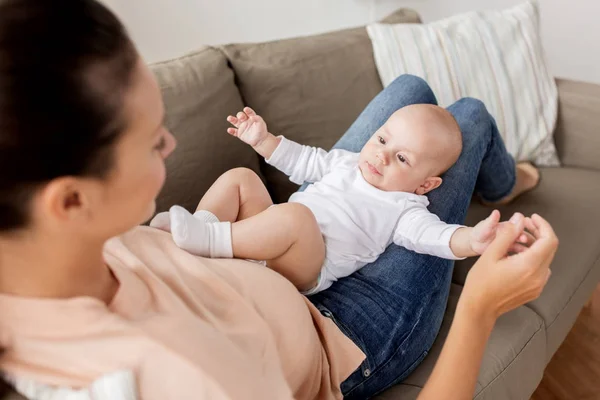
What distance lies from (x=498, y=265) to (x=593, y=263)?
842mm

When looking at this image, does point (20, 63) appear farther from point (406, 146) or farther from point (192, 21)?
point (192, 21)

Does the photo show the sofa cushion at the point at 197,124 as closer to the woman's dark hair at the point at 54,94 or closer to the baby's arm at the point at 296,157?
the baby's arm at the point at 296,157

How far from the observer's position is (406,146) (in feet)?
4.14

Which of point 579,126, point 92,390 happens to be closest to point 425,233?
point 92,390

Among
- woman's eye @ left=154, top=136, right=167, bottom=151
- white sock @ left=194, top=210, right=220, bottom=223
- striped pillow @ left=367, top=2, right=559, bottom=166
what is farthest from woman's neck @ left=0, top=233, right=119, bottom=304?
striped pillow @ left=367, top=2, right=559, bottom=166

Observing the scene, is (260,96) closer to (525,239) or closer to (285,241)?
(285,241)

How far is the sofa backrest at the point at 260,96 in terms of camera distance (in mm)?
1318

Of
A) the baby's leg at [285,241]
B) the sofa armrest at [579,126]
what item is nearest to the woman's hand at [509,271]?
the baby's leg at [285,241]

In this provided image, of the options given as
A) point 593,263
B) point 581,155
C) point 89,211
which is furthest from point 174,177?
point 581,155

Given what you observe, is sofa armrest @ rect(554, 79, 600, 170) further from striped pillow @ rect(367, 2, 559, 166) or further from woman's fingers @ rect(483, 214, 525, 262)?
woman's fingers @ rect(483, 214, 525, 262)

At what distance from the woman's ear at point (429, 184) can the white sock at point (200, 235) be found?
1.66ft

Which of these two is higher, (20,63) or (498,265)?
(20,63)

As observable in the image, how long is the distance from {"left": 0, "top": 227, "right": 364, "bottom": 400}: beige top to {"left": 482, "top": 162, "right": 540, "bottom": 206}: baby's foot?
985 millimetres

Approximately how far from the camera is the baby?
986mm
